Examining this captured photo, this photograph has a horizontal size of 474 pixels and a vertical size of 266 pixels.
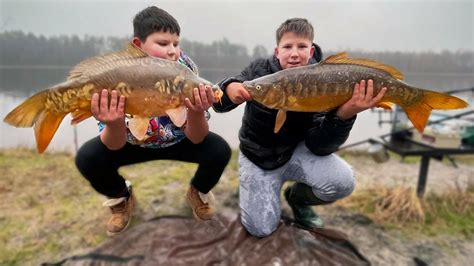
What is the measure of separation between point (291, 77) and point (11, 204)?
11.9ft

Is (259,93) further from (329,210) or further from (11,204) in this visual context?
(11,204)

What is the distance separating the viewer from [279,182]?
325 cm

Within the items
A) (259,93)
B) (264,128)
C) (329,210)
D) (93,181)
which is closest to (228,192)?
(329,210)

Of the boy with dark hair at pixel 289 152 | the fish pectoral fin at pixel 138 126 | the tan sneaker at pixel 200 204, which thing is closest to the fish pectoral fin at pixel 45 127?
the fish pectoral fin at pixel 138 126

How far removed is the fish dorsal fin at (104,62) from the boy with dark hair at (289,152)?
818 mm

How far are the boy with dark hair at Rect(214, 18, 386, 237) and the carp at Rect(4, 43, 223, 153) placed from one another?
0.68 m

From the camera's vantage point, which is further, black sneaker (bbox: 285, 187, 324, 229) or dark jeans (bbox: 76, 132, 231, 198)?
black sneaker (bbox: 285, 187, 324, 229)

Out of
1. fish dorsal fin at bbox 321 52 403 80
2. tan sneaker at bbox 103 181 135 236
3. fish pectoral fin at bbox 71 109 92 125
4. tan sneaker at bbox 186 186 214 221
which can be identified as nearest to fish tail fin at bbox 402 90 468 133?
fish dorsal fin at bbox 321 52 403 80

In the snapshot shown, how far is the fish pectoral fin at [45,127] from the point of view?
1.82 m

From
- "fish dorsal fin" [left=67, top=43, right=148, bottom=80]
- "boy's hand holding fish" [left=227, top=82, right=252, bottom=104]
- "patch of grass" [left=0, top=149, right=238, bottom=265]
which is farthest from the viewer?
"patch of grass" [left=0, top=149, right=238, bottom=265]

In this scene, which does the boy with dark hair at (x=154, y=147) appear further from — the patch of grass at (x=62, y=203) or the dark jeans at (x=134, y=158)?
the patch of grass at (x=62, y=203)

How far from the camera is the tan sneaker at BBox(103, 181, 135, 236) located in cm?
292

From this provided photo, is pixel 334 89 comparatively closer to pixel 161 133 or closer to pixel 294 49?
pixel 294 49

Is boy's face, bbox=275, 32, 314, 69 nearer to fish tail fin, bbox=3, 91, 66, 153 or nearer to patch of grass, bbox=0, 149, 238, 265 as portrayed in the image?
fish tail fin, bbox=3, 91, 66, 153
